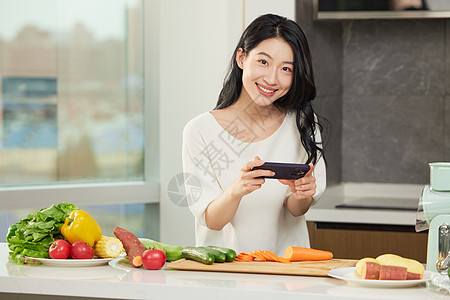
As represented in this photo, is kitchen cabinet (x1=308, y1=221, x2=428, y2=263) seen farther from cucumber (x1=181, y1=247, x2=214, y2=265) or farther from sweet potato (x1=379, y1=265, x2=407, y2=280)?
sweet potato (x1=379, y1=265, x2=407, y2=280)

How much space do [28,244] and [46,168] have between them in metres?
1.62

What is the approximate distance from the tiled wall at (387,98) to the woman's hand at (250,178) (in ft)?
5.81

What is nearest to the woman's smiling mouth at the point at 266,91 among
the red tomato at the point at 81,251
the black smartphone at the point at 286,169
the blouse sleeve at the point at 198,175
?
the blouse sleeve at the point at 198,175

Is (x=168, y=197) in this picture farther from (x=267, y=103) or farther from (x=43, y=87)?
(x=267, y=103)

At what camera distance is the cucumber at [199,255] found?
1.94 metres

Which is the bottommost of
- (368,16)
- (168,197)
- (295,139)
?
(168,197)

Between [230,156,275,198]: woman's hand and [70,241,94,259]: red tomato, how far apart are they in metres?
0.47

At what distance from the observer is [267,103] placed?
90.5 inches

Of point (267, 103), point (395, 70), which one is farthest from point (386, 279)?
point (395, 70)

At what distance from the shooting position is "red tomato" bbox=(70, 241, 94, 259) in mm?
1967

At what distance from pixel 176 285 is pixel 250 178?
46cm

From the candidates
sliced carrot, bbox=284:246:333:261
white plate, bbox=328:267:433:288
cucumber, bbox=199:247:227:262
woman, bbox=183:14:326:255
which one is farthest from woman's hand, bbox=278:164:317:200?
white plate, bbox=328:267:433:288

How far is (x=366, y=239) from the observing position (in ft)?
11.0

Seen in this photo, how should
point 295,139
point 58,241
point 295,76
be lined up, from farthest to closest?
1. point 295,139
2. point 295,76
3. point 58,241
